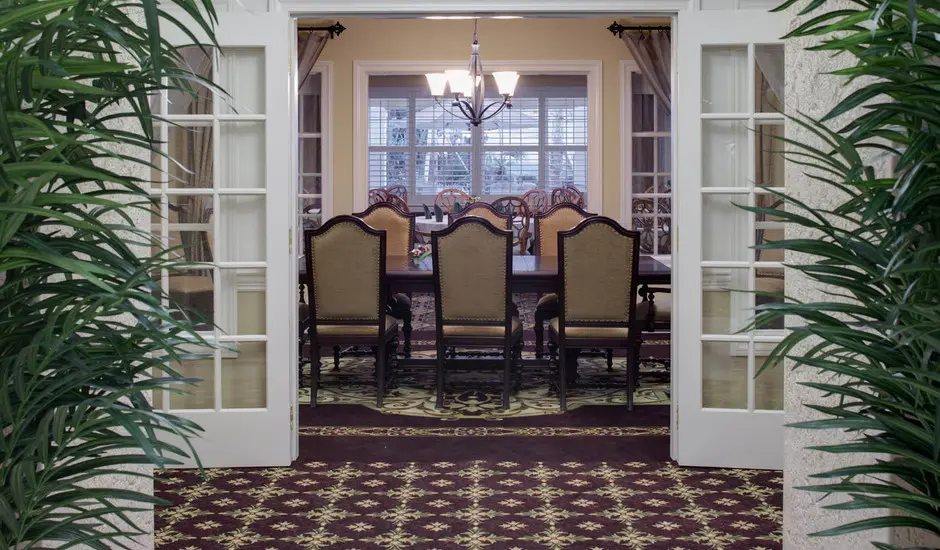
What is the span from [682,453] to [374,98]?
9406mm

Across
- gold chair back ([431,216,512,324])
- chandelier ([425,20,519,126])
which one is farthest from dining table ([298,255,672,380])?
chandelier ([425,20,519,126])

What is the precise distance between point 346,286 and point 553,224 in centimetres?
234

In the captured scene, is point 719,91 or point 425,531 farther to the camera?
point 719,91

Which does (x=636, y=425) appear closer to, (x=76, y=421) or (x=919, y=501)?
(x=919, y=501)

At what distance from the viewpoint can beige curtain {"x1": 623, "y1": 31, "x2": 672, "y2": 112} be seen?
951cm

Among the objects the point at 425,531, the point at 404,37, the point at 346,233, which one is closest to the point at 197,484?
the point at 425,531

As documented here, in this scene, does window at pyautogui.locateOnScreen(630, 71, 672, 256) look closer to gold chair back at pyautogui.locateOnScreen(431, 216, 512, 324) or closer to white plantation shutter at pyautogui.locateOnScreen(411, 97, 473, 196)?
white plantation shutter at pyautogui.locateOnScreen(411, 97, 473, 196)

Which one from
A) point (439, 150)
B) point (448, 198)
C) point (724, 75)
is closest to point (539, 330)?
point (724, 75)

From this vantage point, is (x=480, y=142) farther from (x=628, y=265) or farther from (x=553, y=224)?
(x=628, y=265)

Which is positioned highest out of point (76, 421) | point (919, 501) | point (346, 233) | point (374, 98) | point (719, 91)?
point (374, 98)

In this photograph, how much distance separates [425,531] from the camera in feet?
10.5

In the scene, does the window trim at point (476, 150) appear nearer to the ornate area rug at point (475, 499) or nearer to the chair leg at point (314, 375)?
the chair leg at point (314, 375)

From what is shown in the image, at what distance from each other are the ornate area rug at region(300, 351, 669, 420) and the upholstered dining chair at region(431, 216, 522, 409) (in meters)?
0.15

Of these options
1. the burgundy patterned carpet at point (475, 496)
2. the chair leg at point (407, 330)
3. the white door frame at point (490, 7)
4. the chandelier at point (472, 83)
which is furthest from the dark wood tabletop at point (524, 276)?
the chandelier at point (472, 83)
